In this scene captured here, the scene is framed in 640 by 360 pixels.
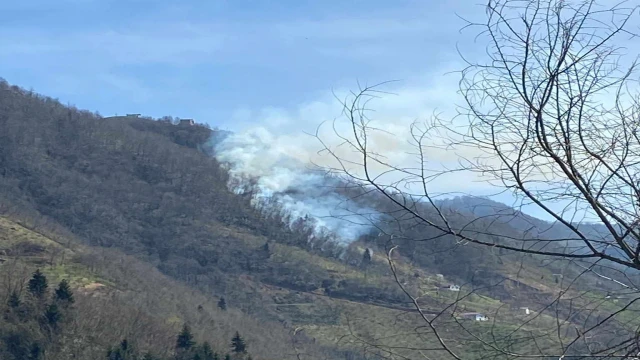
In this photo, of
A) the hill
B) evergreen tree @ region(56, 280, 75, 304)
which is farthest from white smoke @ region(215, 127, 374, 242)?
evergreen tree @ region(56, 280, 75, 304)

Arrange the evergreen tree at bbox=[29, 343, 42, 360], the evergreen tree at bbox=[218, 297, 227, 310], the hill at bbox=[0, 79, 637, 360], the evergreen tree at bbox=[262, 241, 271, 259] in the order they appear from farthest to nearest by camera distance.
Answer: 1. the evergreen tree at bbox=[262, 241, 271, 259]
2. the evergreen tree at bbox=[218, 297, 227, 310]
3. the evergreen tree at bbox=[29, 343, 42, 360]
4. the hill at bbox=[0, 79, 637, 360]

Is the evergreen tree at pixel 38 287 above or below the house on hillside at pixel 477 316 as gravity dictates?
below

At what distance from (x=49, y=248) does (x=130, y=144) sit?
6697 cm

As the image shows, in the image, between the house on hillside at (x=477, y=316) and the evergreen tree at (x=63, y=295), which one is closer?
the house on hillside at (x=477, y=316)

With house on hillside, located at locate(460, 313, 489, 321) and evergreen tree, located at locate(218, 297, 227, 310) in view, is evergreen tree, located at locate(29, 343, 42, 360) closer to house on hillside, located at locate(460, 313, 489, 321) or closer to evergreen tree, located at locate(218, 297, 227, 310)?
house on hillside, located at locate(460, 313, 489, 321)

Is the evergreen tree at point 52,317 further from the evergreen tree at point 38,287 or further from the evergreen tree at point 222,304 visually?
the evergreen tree at point 222,304

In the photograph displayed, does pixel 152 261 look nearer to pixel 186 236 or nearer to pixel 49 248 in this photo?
pixel 186 236


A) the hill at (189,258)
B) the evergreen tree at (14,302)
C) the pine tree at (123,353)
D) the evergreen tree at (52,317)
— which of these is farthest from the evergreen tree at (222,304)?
the pine tree at (123,353)

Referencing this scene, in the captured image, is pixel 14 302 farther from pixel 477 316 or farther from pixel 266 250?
pixel 266 250

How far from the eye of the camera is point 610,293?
158 inches

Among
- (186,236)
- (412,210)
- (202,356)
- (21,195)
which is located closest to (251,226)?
(186,236)

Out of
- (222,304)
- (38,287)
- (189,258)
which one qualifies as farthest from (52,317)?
(189,258)

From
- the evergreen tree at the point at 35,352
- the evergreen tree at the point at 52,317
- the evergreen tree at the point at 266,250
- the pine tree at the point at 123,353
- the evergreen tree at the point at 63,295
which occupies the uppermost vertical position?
the evergreen tree at the point at 266,250

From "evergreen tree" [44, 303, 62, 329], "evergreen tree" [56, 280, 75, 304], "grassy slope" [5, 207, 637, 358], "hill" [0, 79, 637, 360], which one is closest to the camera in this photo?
"hill" [0, 79, 637, 360]
